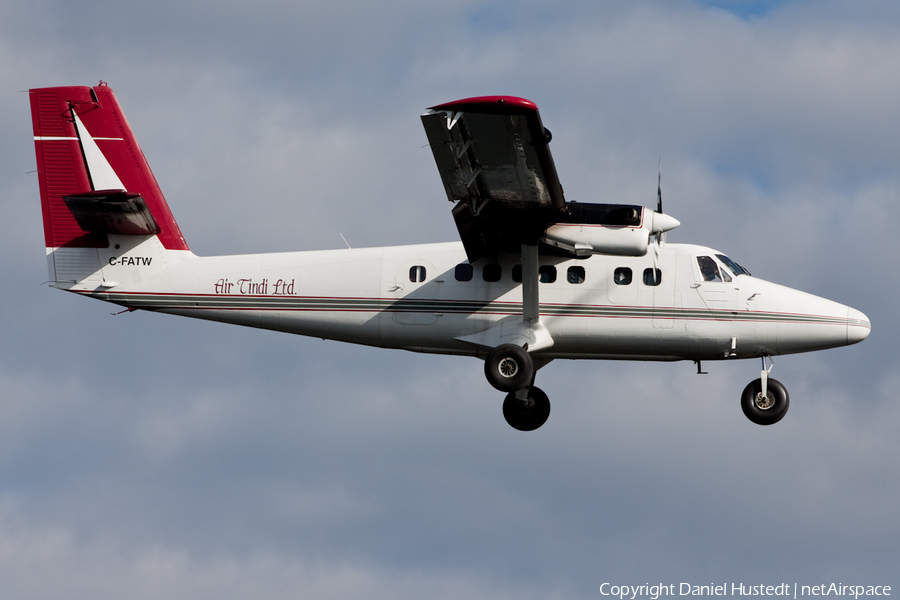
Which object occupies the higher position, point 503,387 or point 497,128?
point 497,128

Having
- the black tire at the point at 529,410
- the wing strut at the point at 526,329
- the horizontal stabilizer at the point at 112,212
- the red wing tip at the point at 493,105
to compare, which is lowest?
the black tire at the point at 529,410

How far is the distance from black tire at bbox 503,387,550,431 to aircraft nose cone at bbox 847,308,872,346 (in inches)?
218

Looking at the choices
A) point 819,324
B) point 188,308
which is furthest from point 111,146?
point 819,324

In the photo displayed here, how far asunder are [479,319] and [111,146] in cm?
739

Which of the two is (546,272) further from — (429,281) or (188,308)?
(188,308)

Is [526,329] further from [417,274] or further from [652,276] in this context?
[652,276]

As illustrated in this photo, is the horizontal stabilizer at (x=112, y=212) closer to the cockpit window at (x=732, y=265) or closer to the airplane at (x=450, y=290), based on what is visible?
the airplane at (x=450, y=290)

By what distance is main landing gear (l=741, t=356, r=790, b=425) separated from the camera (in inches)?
819

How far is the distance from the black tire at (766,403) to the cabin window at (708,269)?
198cm

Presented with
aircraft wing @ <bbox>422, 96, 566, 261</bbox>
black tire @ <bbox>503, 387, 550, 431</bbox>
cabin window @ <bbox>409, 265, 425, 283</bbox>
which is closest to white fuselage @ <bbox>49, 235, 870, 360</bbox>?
cabin window @ <bbox>409, 265, 425, 283</bbox>

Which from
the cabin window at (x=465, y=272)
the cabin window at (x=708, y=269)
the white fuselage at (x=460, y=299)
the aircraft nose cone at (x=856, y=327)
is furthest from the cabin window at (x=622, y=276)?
the aircraft nose cone at (x=856, y=327)

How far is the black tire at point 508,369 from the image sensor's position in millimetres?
19953

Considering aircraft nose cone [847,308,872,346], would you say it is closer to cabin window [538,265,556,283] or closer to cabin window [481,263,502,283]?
cabin window [538,265,556,283]

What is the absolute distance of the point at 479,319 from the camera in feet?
67.9
